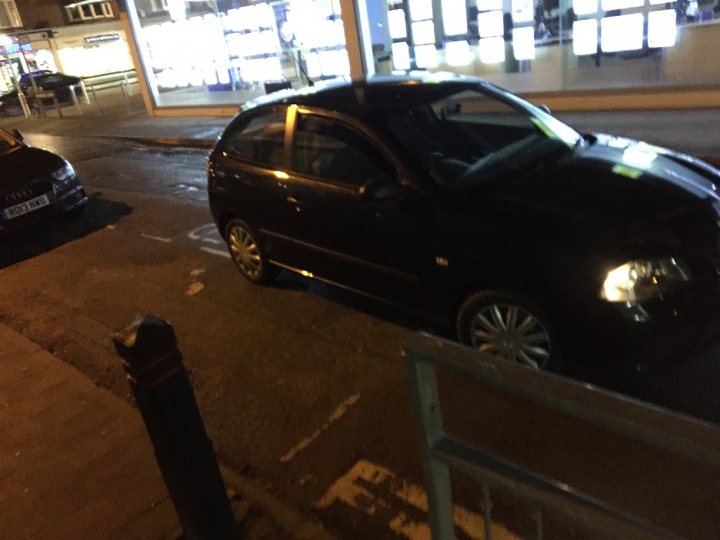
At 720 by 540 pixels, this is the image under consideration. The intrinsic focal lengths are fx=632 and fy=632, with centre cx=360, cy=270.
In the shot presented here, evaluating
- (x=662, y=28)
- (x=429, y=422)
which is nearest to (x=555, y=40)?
(x=662, y=28)

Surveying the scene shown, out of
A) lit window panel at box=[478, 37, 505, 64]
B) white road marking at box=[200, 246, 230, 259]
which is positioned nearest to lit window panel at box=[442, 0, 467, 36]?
lit window panel at box=[478, 37, 505, 64]

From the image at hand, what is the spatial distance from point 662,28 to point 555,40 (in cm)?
181

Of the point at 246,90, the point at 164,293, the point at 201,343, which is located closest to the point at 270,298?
the point at 201,343

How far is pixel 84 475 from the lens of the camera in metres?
3.62

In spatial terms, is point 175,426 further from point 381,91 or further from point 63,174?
point 63,174

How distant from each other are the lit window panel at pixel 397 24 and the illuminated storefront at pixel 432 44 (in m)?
0.03

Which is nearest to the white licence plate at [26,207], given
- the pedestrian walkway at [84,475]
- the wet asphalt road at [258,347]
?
the wet asphalt road at [258,347]

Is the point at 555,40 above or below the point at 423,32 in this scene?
below

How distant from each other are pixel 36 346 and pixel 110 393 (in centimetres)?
134

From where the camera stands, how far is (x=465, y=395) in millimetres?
3838

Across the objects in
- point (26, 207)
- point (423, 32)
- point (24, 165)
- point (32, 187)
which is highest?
point (423, 32)

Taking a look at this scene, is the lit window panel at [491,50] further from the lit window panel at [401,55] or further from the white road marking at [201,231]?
the white road marking at [201,231]

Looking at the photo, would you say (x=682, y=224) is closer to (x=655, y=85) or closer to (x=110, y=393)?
(x=110, y=393)

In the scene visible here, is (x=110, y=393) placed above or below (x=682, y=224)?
below
